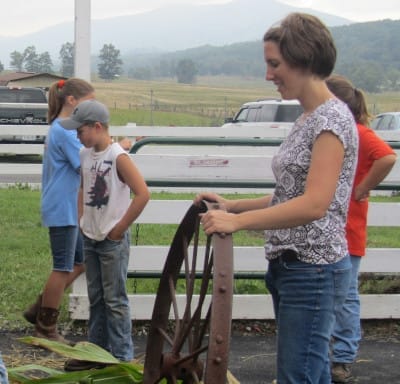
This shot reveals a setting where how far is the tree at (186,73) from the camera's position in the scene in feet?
253

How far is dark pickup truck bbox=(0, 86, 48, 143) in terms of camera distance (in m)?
16.6

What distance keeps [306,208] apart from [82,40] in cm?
375

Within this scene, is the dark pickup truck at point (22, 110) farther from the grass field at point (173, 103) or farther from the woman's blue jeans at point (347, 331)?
the woman's blue jeans at point (347, 331)

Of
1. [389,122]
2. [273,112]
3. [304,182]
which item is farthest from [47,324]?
[389,122]

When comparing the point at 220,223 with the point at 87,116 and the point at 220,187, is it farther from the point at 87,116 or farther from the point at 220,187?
the point at 220,187

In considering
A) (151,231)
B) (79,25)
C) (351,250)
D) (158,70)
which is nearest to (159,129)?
(151,231)

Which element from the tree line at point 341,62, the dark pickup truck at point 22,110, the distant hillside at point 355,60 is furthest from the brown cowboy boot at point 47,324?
the distant hillside at point 355,60

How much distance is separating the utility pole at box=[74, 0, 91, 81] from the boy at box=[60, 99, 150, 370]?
4.89ft

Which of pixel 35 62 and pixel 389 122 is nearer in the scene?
pixel 389 122

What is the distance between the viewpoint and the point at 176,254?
3.37 m

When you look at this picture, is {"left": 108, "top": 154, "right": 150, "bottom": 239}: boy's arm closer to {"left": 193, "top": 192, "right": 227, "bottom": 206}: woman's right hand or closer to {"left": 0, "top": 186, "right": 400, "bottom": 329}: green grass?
{"left": 193, "top": 192, "right": 227, "bottom": 206}: woman's right hand

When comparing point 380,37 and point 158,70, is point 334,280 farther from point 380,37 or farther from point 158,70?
point 380,37

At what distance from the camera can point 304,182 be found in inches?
109

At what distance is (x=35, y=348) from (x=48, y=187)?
3.40 feet
